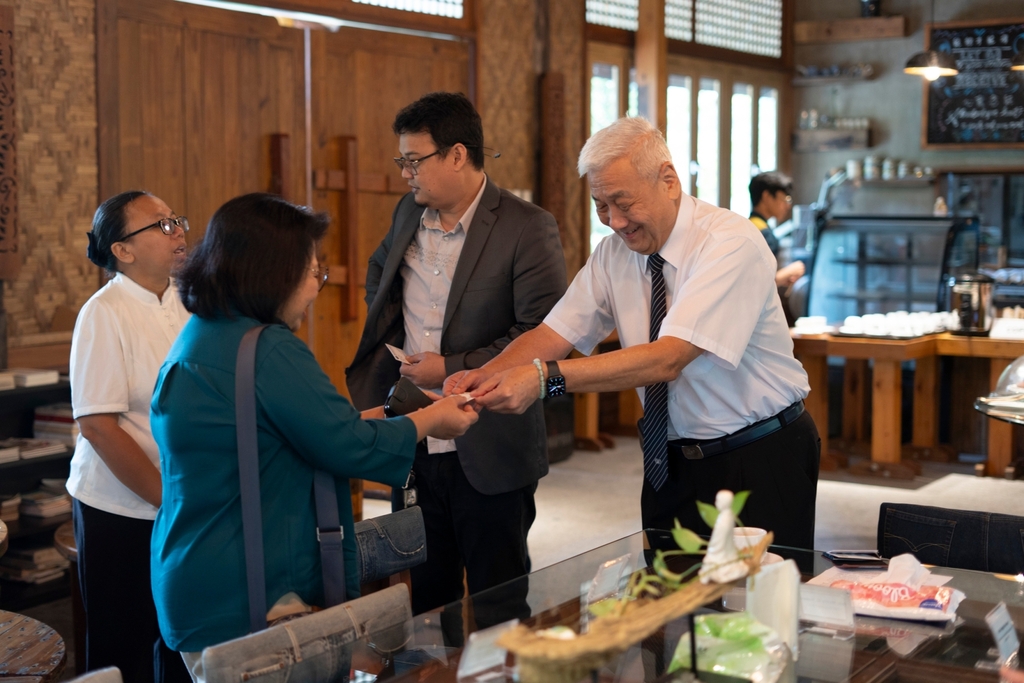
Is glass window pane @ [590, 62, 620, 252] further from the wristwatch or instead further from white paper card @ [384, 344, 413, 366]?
the wristwatch

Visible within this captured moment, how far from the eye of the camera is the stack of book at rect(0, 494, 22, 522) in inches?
173

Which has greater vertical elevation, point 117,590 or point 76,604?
point 117,590

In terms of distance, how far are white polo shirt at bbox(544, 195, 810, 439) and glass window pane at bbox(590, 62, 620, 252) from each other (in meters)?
5.29

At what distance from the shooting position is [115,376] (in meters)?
2.80

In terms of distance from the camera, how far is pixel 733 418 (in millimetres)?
2623

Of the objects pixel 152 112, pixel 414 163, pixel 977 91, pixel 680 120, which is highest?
pixel 977 91

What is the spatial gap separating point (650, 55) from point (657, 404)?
20.2 feet

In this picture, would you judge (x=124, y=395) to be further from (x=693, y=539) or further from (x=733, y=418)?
(x=693, y=539)

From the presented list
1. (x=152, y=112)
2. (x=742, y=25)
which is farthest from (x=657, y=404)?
(x=742, y=25)

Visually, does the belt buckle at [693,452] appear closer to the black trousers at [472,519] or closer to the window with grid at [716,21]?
the black trousers at [472,519]

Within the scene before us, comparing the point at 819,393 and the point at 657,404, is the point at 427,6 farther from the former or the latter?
the point at 657,404

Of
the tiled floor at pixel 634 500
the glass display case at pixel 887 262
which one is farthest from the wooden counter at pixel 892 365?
the glass display case at pixel 887 262

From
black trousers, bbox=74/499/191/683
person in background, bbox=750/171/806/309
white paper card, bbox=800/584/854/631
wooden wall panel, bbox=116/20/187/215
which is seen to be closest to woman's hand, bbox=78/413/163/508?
black trousers, bbox=74/499/191/683

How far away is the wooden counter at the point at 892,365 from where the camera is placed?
21.0 ft
